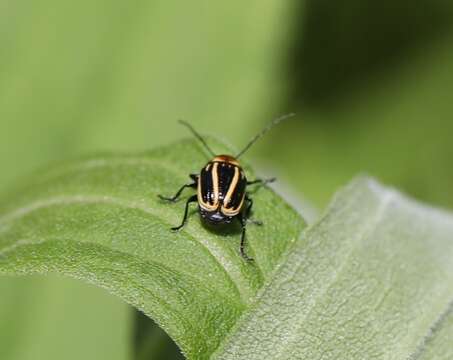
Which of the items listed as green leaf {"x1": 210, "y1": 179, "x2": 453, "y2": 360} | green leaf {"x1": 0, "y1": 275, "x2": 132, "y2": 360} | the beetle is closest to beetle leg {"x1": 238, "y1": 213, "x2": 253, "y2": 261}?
the beetle

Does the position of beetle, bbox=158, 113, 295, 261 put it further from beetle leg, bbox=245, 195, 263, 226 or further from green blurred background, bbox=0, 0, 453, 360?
green blurred background, bbox=0, 0, 453, 360

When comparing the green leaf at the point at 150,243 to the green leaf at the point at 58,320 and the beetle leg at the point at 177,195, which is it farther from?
the green leaf at the point at 58,320

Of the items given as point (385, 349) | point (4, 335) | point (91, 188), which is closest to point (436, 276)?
point (385, 349)

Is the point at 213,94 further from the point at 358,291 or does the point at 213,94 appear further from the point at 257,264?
the point at 358,291

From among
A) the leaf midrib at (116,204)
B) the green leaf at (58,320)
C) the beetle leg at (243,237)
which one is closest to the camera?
the leaf midrib at (116,204)

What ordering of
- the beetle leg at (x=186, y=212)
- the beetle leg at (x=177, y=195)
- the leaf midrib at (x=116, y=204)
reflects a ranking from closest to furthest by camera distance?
1. the leaf midrib at (x=116, y=204)
2. the beetle leg at (x=186, y=212)
3. the beetle leg at (x=177, y=195)

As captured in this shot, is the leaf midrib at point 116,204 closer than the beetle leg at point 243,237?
Yes

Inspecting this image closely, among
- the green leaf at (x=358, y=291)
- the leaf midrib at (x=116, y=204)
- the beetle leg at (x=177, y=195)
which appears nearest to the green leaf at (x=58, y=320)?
the leaf midrib at (x=116, y=204)
